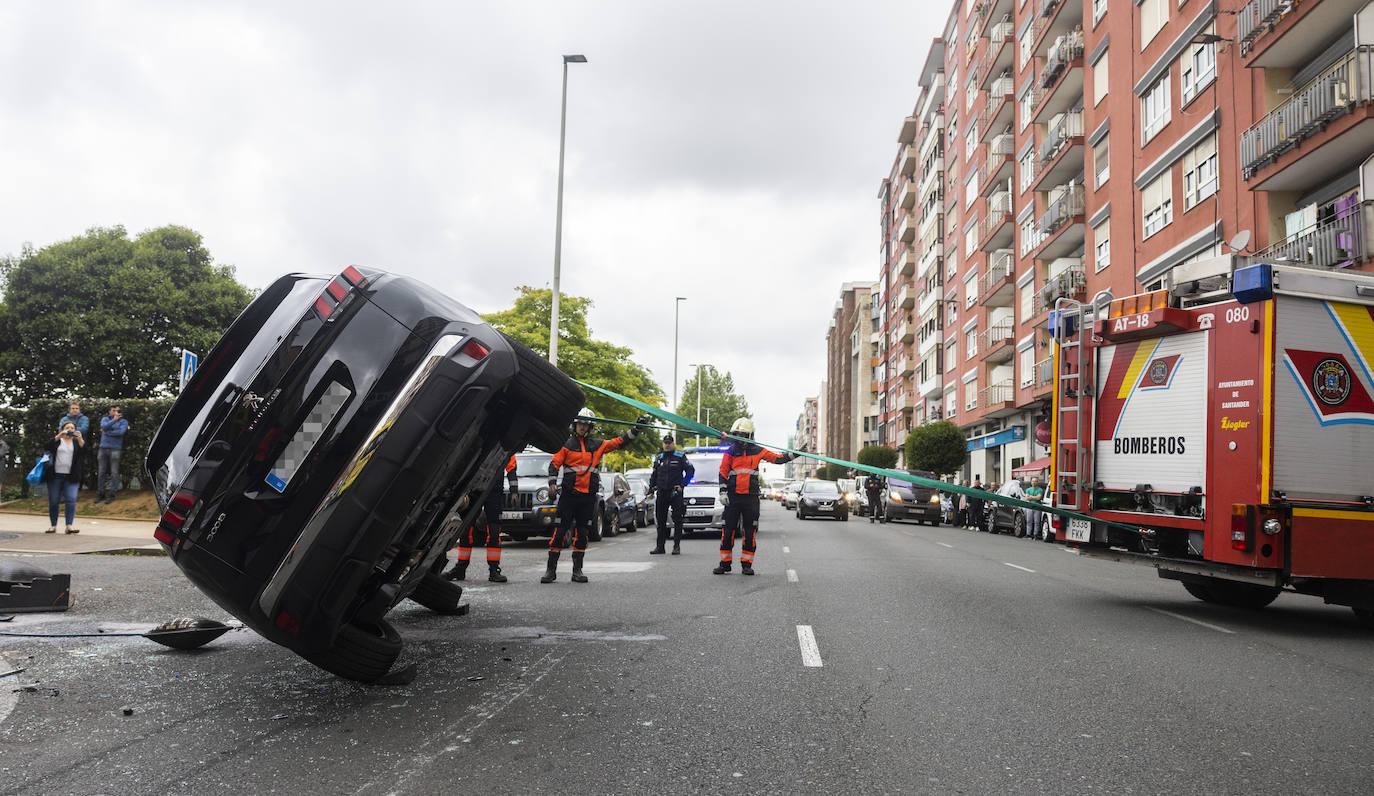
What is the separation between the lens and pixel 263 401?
14.6 ft

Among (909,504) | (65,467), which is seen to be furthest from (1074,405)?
(909,504)

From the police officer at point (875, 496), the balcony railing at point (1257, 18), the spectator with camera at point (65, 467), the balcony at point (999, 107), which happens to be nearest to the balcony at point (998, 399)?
the police officer at point (875, 496)

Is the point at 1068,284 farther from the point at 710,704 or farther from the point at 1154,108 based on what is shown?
the point at 710,704

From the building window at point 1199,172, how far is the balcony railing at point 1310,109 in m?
1.96

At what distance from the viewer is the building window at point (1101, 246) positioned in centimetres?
3042

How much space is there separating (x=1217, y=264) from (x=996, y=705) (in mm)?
5653

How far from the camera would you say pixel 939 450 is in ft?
143

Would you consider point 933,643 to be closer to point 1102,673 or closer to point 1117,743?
point 1102,673

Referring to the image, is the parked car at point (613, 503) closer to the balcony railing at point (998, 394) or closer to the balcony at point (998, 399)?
the balcony at point (998, 399)

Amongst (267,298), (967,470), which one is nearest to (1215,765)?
(267,298)

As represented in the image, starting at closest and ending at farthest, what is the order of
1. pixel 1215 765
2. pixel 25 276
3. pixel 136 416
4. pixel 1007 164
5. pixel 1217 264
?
pixel 1215 765, pixel 1217 264, pixel 136 416, pixel 25 276, pixel 1007 164

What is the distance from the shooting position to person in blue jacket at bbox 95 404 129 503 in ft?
57.0

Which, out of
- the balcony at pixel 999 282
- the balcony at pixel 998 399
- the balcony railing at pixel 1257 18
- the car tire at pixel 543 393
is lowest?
the car tire at pixel 543 393

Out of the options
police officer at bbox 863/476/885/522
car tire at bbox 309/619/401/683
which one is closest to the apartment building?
police officer at bbox 863/476/885/522
